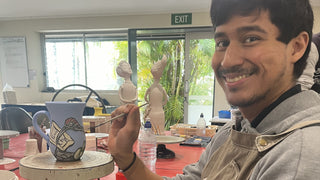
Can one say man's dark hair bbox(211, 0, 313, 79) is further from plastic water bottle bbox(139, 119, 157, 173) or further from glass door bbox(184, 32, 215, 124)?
glass door bbox(184, 32, 215, 124)

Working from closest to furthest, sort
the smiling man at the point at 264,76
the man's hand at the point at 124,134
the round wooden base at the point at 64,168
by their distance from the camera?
1. the smiling man at the point at 264,76
2. the round wooden base at the point at 64,168
3. the man's hand at the point at 124,134

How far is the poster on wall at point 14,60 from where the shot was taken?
4.90 m

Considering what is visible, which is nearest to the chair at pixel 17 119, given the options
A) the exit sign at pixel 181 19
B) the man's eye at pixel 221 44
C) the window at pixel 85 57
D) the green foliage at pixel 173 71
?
the man's eye at pixel 221 44

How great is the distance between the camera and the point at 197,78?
4.64 meters

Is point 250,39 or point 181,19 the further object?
point 181,19

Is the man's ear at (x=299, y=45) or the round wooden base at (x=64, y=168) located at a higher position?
the man's ear at (x=299, y=45)

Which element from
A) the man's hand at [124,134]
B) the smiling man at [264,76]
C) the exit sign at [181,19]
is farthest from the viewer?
the exit sign at [181,19]

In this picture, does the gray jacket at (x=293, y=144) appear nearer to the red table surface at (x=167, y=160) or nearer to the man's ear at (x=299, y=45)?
the man's ear at (x=299, y=45)

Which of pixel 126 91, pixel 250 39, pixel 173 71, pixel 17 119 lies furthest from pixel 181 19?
pixel 250 39

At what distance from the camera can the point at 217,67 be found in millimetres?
781

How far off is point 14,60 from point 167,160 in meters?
4.83

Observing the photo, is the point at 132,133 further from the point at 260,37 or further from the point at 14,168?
the point at 14,168

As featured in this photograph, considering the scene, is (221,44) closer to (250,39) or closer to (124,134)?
(250,39)

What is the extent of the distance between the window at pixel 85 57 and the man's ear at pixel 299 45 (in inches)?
168
